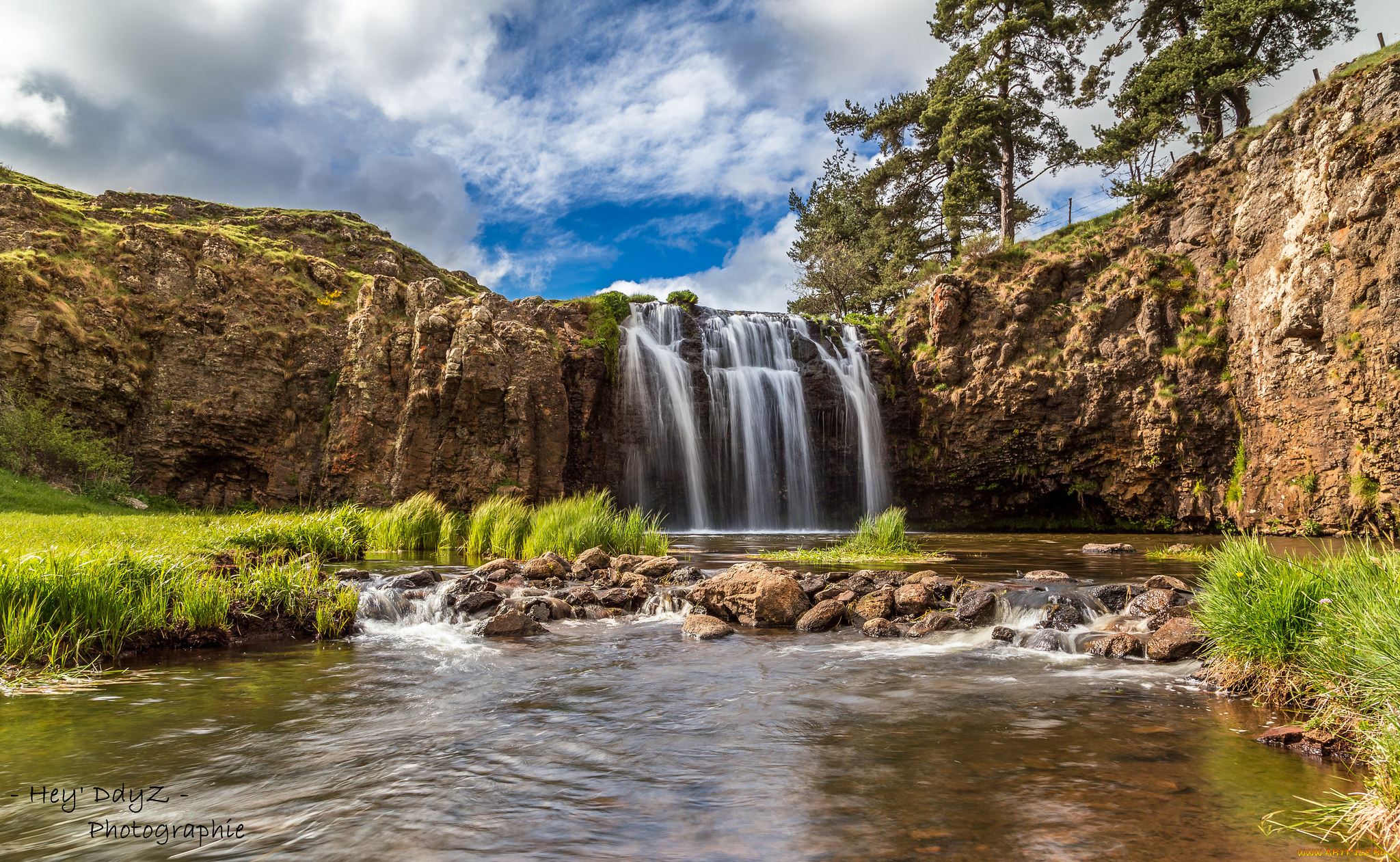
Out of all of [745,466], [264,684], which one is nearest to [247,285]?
[745,466]

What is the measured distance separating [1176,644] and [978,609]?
225 centimetres

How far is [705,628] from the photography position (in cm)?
862

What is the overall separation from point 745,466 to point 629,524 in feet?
44.4

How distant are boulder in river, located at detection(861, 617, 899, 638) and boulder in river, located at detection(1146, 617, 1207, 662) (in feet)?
8.73

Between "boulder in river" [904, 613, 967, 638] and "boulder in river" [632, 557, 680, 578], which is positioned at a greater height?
"boulder in river" [632, 557, 680, 578]

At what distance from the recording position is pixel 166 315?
25.5m

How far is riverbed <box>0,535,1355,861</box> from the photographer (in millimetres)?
3416

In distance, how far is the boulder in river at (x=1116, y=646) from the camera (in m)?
7.14

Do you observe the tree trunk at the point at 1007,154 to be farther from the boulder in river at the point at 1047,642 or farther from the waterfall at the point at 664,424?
the boulder in river at the point at 1047,642

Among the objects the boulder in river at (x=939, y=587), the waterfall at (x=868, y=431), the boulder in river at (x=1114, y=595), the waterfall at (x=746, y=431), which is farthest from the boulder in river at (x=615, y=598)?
the waterfall at (x=868, y=431)

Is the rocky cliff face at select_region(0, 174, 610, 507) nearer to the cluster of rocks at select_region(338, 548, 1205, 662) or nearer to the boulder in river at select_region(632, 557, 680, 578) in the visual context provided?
the boulder in river at select_region(632, 557, 680, 578)

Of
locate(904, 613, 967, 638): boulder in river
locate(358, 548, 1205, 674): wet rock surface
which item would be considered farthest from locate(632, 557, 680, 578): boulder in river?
locate(904, 613, 967, 638): boulder in river

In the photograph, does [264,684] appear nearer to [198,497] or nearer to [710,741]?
[710,741]

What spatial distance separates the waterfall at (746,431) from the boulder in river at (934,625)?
1899 centimetres
